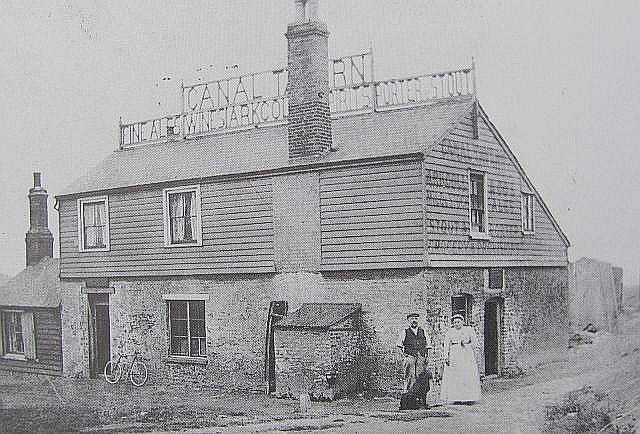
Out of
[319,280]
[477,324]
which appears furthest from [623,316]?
[319,280]

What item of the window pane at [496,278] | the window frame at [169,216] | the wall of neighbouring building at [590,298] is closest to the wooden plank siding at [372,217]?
the window pane at [496,278]

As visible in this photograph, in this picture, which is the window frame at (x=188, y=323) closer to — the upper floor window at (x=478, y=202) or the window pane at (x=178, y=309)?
the window pane at (x=178, y=309)

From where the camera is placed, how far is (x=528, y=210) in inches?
878

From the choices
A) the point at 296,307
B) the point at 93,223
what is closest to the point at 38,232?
the point at 93,223

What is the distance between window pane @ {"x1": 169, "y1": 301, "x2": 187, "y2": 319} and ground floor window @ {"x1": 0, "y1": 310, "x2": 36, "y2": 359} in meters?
6.37

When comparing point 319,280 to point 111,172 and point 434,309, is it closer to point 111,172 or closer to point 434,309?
point 434,309

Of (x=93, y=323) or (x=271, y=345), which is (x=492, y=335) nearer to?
(x=271, y=345)

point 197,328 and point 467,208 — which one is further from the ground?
point 467,208

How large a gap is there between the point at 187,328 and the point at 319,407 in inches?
224

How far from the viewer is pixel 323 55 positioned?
773 inches

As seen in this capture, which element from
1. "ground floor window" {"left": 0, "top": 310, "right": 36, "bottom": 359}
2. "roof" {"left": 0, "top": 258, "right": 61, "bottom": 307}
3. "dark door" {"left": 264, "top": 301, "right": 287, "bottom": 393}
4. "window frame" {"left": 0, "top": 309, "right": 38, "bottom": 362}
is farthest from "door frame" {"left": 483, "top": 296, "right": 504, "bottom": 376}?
"ground floor window" {"left": 0, "top": 310, "right": 36, "bottom": 359}

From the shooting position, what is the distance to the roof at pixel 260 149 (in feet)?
61.3

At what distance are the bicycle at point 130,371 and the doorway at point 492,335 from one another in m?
8.49

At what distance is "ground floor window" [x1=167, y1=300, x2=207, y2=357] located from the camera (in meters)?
21.2
